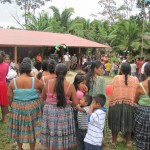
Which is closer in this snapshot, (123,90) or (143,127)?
(143,127)

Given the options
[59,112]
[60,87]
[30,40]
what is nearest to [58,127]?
[59,112]

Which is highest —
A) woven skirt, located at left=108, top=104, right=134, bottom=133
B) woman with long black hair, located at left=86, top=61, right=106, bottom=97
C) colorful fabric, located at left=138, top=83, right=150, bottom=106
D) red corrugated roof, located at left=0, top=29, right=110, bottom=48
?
red corrugated roof, located at left=0, top=29, right=110, bottom=48

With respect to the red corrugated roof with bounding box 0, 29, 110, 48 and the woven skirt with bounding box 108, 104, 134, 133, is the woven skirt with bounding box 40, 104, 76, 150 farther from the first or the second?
the red corrugated roof with bounding box 0, 29, 110, 48

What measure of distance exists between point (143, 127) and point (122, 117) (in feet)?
2.37

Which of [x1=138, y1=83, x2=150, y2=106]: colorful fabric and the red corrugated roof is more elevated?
the red corrugated roof

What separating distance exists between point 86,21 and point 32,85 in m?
27.4

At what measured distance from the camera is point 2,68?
547 cm

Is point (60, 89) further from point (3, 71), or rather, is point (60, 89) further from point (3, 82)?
point (3, 82)

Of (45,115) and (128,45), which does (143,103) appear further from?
(128,45)

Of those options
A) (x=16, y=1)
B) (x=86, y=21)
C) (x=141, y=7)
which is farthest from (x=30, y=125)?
(x=16, y=1)

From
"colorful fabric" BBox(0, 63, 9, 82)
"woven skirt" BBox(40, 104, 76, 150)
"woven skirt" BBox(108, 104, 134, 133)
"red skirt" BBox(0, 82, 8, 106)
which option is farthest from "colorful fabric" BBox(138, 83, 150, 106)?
"red skirt" BBox(0, 82, 8, 106)

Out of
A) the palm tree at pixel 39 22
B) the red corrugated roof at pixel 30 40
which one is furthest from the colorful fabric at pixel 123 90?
the palm tree at pixel 39 22

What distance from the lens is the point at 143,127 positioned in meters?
3.81

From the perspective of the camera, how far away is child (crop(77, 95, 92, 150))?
3.78 meters
